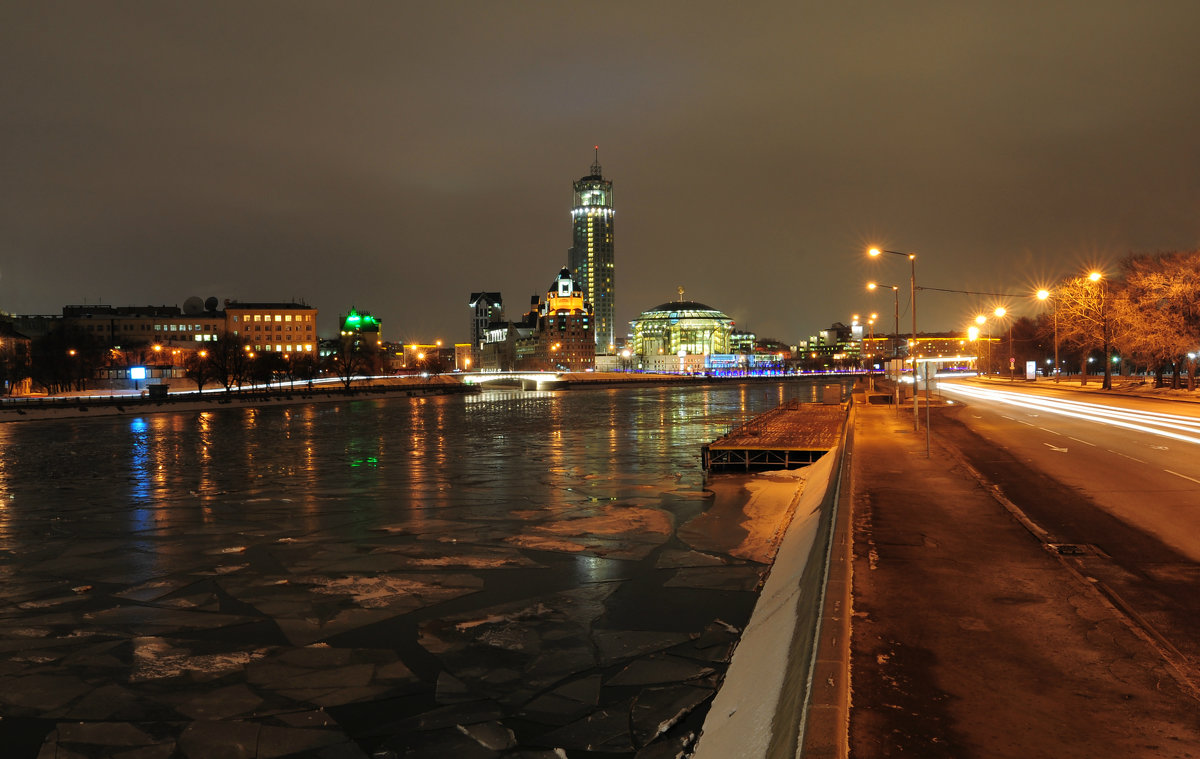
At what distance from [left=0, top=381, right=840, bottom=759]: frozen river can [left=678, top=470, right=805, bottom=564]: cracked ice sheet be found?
112mm

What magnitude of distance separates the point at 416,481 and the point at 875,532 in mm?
16737

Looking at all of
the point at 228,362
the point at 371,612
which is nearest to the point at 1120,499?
the point at 371,612

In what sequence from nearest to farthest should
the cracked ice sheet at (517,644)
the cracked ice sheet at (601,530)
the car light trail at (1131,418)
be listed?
the cracked ice sheet at (517,644) < the cracked ice sheet at (601,530) < the car light trail at (1131,418)

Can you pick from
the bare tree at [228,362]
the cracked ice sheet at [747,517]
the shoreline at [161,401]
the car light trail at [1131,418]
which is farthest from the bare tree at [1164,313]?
the bare tree at [228,362]

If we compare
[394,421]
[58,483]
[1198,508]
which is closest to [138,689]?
[1198,508]

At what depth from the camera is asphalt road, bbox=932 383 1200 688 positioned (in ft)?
26.6

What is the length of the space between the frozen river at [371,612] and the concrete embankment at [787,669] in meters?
0.42

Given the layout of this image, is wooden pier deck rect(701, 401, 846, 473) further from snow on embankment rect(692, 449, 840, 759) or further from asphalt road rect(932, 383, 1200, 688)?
snow on embankment rect(692, 449, 840, 759)

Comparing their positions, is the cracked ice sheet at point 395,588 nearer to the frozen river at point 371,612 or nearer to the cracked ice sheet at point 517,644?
the frozen river at point 371,612

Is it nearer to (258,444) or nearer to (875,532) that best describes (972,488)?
(875,532)

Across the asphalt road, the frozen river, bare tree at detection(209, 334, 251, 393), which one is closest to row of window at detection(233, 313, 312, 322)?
bare tree at detection(209, 334, 251, 393)

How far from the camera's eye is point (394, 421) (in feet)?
195

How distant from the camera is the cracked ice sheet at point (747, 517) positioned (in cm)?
1553

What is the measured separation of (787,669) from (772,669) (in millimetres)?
455
